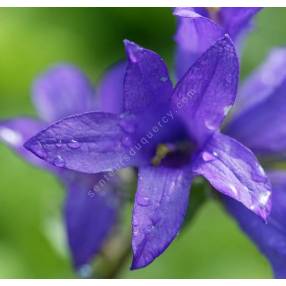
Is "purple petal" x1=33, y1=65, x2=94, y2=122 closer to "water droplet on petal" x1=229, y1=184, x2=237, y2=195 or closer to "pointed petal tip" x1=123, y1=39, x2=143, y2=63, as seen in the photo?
"pointed petal tip" x1=123, y1=39, x2=143, y2=63

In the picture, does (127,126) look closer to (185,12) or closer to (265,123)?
(185,12)

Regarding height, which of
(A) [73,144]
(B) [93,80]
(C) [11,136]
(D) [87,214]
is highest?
(A) [73,144]

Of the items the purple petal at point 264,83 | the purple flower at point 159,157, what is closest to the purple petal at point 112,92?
the purple petal at point 264,83

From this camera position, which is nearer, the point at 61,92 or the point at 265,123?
the point at 265,123

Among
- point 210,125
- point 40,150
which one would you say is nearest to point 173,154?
point 210,125

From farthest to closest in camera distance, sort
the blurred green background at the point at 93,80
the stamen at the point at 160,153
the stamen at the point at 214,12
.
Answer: the blurred green background at the point at 93,80 < the stamen at the point at 214,12 < the stamen at the point at 160,153

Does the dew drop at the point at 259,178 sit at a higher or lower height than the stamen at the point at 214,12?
lower

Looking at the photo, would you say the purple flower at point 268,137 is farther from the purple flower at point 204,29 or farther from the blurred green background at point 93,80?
the blurred green background at point 93,80

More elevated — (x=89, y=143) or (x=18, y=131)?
(x=89, y=143)

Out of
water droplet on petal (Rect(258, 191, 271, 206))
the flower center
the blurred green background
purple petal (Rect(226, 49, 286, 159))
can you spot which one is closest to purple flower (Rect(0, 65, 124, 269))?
the flower center
